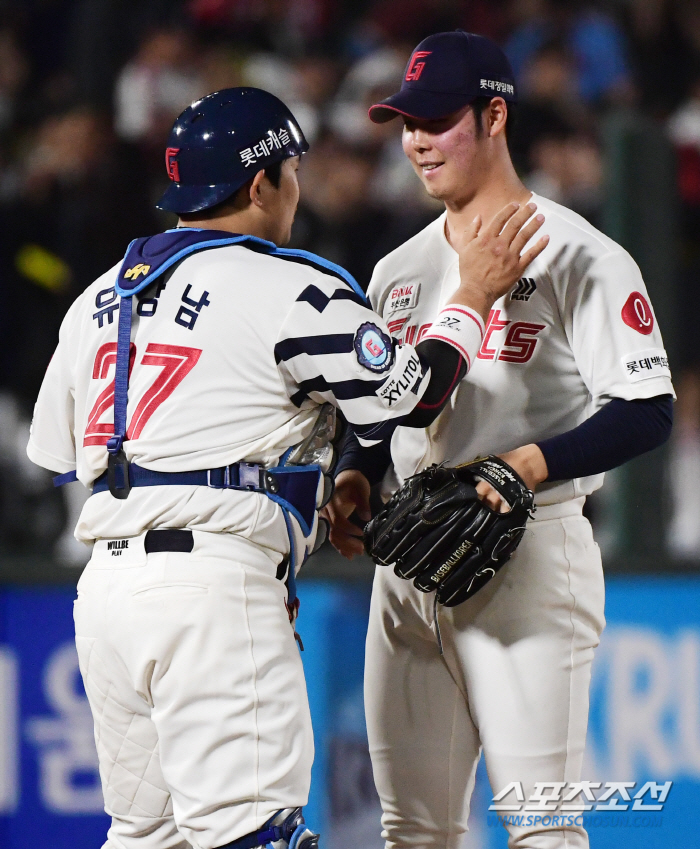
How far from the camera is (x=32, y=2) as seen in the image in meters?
7.40

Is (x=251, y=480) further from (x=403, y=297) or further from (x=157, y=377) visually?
(x=403, y=297)

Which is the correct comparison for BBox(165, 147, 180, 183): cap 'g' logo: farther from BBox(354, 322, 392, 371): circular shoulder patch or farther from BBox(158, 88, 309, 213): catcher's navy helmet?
BBox(354, 322, 392, 371): circular shoulder patch

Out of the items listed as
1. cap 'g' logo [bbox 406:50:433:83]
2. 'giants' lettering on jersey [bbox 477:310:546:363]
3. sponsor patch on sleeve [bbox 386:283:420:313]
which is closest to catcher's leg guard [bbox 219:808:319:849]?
'giants' lettering on jersey [bbox 477:310:546:363]

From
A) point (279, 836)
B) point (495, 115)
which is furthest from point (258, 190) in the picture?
point (279, 836)

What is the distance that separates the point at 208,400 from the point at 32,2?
230 inches

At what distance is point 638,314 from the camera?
8.73ft

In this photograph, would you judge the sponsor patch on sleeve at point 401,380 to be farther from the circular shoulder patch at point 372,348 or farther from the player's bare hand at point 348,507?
the player's bare hand at point 348,507

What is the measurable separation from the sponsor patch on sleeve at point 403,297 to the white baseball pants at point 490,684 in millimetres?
621

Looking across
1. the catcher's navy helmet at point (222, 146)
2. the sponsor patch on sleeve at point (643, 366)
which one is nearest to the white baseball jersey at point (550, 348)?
the sponsor patch on sleeve at point (643, 366)

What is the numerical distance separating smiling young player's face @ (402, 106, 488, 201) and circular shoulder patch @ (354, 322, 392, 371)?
0.54 meters

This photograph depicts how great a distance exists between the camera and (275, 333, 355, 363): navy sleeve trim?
7.97 feet

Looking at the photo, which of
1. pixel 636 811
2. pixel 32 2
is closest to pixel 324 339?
pixel 636 811

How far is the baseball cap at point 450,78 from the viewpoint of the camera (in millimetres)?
2773

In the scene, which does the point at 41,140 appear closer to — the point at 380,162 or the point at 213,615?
the point at 380,162
